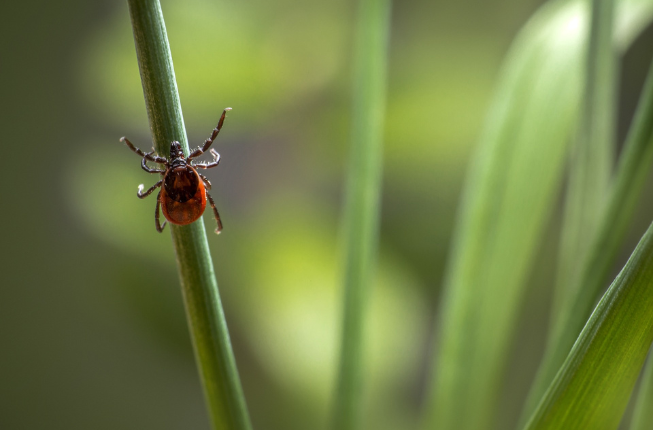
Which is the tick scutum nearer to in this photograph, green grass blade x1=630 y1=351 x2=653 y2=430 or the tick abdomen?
the tick abdomen

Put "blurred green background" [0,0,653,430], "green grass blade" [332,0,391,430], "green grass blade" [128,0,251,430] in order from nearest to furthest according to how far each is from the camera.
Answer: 1. "green grass blade" [128,0,251,430]
2. "green grass blade" [332,0,391,430]
3. "blurred green background" [0,0,653,430]

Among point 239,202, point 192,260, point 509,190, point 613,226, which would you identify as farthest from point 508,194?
point 239,202

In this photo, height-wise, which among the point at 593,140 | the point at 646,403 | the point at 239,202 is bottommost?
the point at 646,403

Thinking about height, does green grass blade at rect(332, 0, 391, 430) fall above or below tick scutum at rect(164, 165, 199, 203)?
below

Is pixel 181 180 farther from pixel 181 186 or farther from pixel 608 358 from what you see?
pixel 608 358

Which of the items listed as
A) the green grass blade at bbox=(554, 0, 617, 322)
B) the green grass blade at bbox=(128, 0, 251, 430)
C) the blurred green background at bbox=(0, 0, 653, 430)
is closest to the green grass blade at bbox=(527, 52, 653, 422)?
the green grass blade at bbox=(554, 0, 617, 322)
